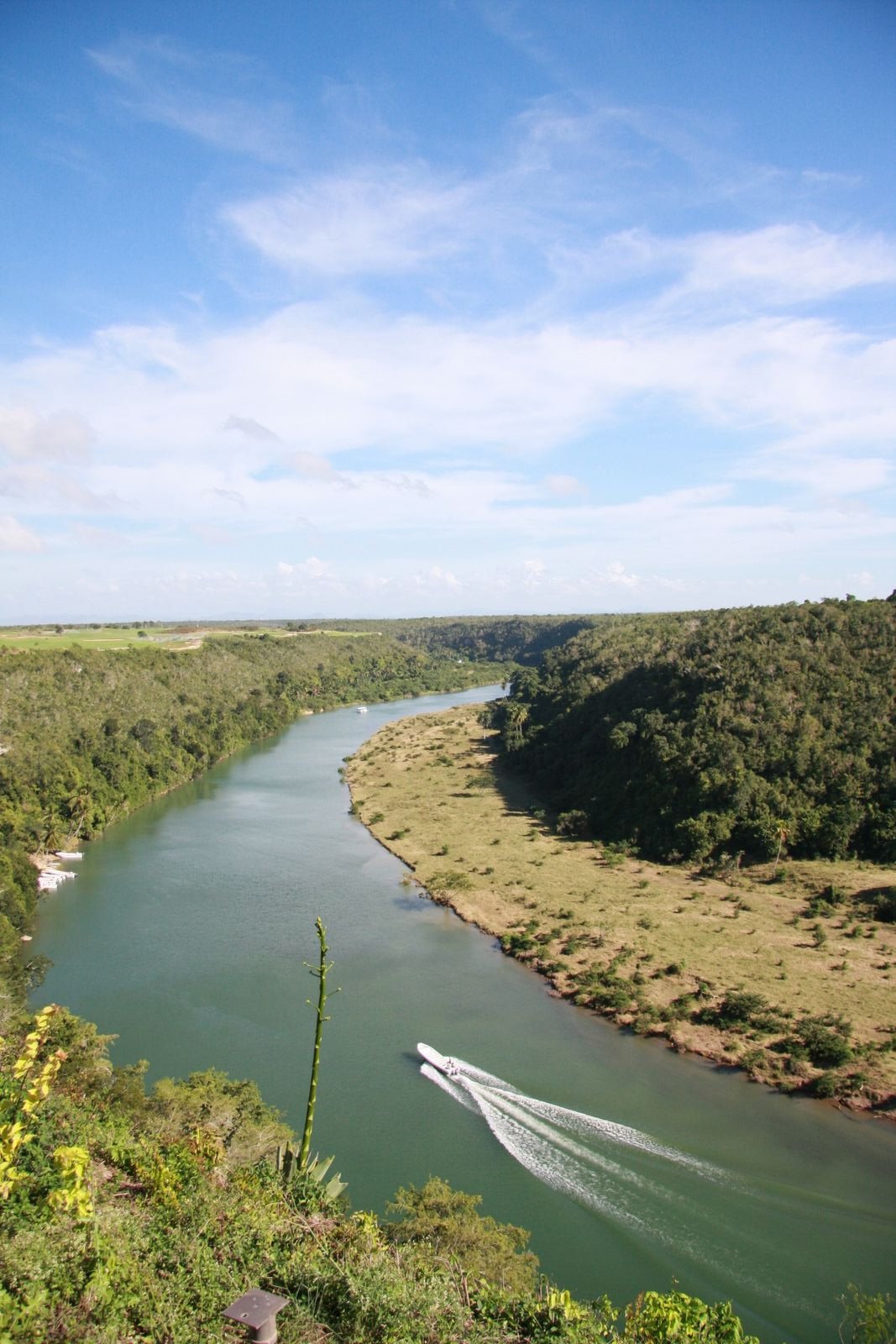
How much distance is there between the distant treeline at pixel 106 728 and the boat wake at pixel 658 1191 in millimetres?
18114

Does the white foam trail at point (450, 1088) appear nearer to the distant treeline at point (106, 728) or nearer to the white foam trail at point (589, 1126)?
the white foam trail at point (589, 1126)

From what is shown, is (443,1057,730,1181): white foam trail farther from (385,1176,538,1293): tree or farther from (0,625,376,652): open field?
(0,625,376,652): open field

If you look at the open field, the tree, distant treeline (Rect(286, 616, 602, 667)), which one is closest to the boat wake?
the tree

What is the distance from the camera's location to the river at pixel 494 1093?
15507 millimetres

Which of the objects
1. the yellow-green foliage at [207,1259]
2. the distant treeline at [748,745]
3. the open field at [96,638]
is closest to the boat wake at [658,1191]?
the yellow-green foliage at [207,1259]

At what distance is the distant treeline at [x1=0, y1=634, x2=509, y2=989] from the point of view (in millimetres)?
41500

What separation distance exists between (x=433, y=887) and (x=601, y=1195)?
67.2 feet

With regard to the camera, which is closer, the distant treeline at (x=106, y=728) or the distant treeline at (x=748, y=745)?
the distant treeline at (x=748, y=745)

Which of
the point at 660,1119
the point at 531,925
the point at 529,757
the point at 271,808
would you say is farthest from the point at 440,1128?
the point at 529,757

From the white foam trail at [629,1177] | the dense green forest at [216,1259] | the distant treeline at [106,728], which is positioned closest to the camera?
the dense green forest at [216,1259]

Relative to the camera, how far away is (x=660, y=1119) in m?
19.7

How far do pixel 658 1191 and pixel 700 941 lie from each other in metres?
13.7

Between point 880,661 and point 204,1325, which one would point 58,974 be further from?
point 880,661

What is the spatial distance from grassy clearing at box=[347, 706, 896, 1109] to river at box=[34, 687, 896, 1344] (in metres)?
1.32
